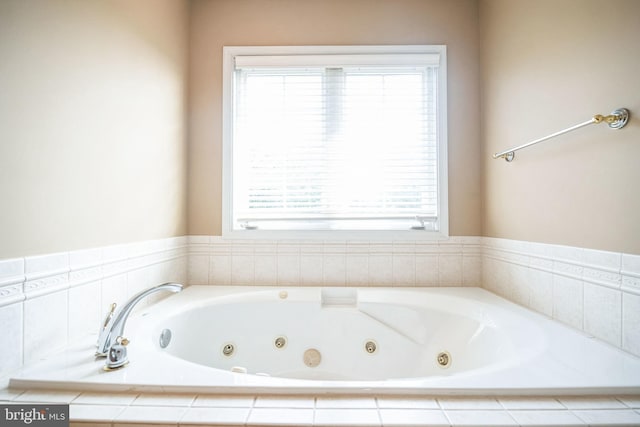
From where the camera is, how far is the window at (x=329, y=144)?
75.1 inches

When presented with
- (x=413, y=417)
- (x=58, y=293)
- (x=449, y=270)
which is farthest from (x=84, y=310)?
(x=449, y=270)

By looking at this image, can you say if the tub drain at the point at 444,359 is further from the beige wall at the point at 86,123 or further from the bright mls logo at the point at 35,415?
the beige wall at the point at 86,123

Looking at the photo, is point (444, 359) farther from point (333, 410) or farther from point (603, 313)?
point (333, 410)

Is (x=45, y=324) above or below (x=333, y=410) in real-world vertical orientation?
above

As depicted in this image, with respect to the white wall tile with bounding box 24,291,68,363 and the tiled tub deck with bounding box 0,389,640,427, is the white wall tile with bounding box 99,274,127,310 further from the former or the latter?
the tiled tub deck with bounding box 0,389,640,427

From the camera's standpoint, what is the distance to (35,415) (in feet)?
2.29

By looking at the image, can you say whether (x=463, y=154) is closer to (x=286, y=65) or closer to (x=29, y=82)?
(x=286, y=65)

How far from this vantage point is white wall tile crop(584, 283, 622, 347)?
103cm

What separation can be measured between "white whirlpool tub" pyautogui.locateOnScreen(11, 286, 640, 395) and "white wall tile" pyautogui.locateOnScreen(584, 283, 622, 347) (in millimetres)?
53

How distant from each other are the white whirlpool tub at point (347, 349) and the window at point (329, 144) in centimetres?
45

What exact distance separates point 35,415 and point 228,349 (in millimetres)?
940

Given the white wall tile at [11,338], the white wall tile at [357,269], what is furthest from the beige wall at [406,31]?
the white wall tile at [11,338]

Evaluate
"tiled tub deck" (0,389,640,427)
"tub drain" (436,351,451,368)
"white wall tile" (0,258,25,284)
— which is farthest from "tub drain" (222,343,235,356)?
"tub drain" (436,351,451,368)

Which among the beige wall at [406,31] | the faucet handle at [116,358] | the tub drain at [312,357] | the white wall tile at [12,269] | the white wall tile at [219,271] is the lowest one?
the tub drain at [312,357]
